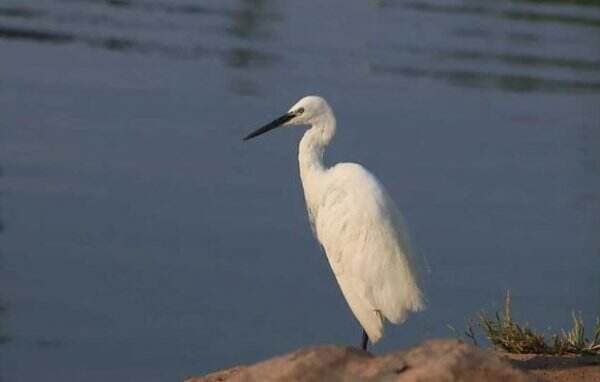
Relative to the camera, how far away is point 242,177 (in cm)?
1230

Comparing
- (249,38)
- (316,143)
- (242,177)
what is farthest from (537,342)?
(249,38)

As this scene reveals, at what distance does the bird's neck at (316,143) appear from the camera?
8.87m

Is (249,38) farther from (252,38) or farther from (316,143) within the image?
(316,143)

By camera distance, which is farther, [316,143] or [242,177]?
[242,177]

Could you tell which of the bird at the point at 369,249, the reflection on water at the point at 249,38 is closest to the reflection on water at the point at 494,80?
the reflection on water at the point at 249,38

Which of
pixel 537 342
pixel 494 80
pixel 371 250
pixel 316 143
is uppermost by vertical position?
pixel 316 143

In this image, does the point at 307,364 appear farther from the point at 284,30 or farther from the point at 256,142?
the point at 284,30

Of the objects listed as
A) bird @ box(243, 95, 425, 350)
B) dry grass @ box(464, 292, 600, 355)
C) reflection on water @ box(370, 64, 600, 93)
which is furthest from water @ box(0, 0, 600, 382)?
dry grass @ box(464, 292, 600, 355)

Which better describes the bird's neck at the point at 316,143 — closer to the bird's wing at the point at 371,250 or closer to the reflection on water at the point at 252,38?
the bird's wing at the point at 371,250

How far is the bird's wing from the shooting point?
26.7ft

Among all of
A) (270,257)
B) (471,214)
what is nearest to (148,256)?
(270,257)

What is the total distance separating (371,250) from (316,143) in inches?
36.9

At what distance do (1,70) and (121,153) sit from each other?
3064mm

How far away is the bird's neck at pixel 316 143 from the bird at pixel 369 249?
0.86ft
